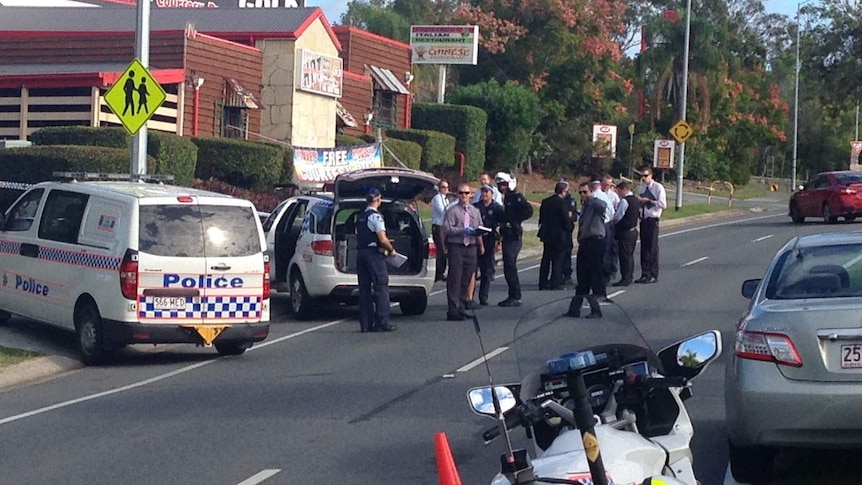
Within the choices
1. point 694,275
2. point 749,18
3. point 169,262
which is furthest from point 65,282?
point 749,18

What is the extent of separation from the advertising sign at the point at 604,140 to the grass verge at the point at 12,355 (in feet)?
104

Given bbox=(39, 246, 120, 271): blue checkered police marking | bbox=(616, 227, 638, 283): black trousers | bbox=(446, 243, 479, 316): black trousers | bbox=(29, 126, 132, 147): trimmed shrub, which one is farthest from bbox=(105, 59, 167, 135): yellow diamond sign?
bbox=(29, 126, 132, 147): trimmed shrub

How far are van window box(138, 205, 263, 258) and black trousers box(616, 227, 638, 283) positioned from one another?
832 cm

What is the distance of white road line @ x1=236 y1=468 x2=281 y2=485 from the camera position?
8.44 meters

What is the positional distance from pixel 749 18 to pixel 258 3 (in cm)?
4197

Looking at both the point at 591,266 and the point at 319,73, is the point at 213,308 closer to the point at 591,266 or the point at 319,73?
the point at 591,266

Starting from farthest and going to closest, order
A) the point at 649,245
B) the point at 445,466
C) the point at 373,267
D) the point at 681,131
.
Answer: the point at 681,131 → the point at 649,245 → the point at 373,267 → the point at 445,466

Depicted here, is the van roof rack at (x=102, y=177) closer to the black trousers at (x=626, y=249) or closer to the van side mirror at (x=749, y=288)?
the black trousers at (x=626, y=249)

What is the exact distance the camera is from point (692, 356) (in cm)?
557

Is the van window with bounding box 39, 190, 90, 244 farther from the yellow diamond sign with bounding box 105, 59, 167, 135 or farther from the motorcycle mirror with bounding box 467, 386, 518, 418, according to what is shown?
the motorcycle mirror with bounding box 467, 386, 518, 418

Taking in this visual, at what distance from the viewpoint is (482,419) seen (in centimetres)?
1041

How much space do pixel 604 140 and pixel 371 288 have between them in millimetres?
31981

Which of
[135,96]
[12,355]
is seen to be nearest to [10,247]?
[12,355]

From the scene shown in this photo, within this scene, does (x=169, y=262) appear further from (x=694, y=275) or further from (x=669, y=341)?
(x=694, y=275)
